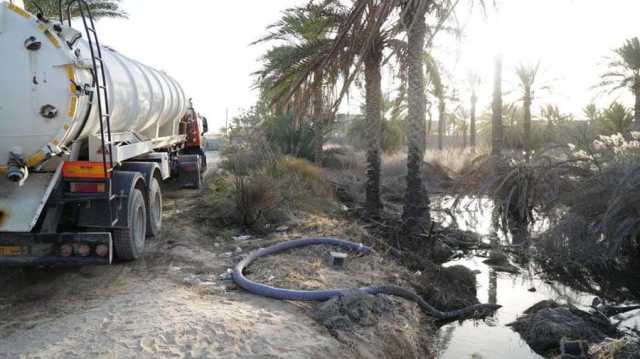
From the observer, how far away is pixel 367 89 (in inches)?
570

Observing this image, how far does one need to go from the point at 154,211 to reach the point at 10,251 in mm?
3099

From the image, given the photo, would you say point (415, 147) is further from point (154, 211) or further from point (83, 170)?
point (83, 170)

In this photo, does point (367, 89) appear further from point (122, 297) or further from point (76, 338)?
point (76, 338)

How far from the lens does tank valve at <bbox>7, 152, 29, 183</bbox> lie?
6020 mm

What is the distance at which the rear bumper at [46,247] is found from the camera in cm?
613

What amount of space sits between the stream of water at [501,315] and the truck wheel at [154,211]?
464 centimetres

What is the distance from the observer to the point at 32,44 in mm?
5945

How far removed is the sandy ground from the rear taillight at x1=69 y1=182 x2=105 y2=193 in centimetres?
112

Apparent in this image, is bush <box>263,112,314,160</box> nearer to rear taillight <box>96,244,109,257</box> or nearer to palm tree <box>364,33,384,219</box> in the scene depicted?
palm tree <box>364,33,384,219</box>

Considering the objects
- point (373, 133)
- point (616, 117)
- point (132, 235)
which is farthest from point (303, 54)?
point (616, 117)

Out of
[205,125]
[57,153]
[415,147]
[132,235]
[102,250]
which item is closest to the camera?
[57,153]

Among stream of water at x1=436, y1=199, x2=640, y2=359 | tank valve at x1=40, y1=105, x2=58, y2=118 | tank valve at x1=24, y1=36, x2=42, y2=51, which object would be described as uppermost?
Result: tank valve at x1=24, y1=36, x2=42, y2=51

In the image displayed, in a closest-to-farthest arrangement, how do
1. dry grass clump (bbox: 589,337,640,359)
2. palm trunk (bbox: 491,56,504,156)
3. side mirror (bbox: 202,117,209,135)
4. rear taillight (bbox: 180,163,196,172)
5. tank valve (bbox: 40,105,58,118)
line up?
1. dry grass clump (bbox: 589,337,640,359)
2. tank valve (bbox: 40,105,58,118)
3. rear taillight (bbox: 180,163,196,172)
4. side mirror (bbox: 202,117,209,135)
5. palm trunk (bbox: 491,56,504,156)

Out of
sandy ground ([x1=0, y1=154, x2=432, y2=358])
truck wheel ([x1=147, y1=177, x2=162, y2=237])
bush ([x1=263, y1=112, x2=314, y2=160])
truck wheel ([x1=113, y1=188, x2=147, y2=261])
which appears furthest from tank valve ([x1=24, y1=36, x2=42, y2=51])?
bush ([x1=263, y1=112, x2=314, y2=160])
